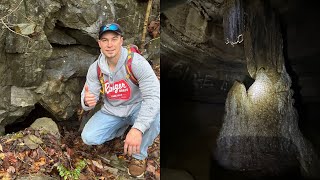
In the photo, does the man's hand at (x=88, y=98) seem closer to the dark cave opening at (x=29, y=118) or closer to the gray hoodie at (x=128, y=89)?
the gray hoodie at (x=128, y=89)

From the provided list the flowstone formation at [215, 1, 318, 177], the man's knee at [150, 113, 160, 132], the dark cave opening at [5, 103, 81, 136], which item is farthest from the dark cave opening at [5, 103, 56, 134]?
the flowstone formation at [215, 1, 318, 177]

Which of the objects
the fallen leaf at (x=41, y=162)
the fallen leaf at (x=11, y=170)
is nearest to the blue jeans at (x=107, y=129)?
the fallen leaf at (x=41, y=162)

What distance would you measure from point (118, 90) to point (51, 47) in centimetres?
45

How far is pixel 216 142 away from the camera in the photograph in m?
1.70

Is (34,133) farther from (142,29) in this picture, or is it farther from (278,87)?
(278,87)

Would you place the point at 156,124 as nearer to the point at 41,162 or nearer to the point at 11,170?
the point at 41,162

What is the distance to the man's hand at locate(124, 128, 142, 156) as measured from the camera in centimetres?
185

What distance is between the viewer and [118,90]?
1868 mm

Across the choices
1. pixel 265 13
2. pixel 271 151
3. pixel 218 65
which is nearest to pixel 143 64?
pixel 218 65

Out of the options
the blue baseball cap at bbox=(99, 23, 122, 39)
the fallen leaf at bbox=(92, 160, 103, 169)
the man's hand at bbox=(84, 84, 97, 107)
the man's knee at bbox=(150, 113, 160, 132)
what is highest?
the blue baseball cap at bbox=(99, 23, 122, 39)

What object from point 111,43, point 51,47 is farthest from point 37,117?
point 111,43

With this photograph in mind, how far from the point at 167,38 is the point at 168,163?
23.5 inches

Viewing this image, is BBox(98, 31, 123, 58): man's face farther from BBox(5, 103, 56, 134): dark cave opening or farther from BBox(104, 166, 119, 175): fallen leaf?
BBox(104, 166, 119, 175): fallen leaf

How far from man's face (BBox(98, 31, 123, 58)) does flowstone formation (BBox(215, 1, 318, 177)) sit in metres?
0.63
